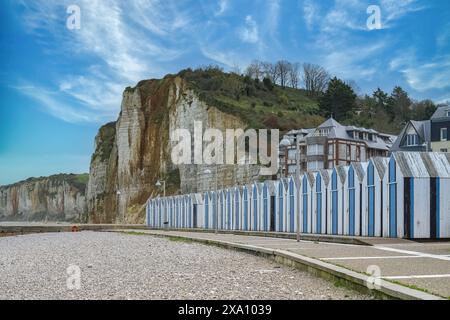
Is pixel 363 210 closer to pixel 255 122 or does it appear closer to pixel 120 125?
pixel 255 122

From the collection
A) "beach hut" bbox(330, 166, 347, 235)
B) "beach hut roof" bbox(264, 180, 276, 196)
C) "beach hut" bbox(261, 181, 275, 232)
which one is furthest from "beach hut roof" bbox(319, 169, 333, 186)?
"beach hut" bbox(261, 181, 275, 232)

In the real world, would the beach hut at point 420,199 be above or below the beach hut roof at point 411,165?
below

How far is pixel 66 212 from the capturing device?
186 m

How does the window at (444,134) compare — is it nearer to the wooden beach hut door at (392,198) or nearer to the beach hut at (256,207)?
the beach hut at (256,207)

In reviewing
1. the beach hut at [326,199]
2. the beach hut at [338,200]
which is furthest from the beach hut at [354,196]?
the beach hut at [326,199]

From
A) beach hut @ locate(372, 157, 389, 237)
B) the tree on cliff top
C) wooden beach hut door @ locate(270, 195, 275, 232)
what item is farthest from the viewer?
the tree on cliff top

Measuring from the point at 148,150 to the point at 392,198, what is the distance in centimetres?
8414

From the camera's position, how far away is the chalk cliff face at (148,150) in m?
91.6

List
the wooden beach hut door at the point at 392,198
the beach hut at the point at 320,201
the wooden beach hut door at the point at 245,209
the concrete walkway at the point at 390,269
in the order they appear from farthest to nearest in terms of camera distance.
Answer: the wooden beach hut door at the point at 245,209 → the beach hut at the point at 320,201 → the wooden beach hut door at the point at 392,198 → the concrete walkway at the point at 390,269

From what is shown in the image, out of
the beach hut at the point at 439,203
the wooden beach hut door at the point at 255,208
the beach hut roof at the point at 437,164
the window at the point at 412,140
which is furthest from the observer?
the window at the point at 412,140

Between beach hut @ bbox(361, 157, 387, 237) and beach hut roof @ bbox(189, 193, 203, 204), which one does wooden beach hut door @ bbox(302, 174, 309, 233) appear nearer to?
beach hut @ bbox(361, 157, 387, 237)

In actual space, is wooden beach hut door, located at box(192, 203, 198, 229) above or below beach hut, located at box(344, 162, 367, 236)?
below

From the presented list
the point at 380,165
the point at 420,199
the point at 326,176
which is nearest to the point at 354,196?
the point at 380,165

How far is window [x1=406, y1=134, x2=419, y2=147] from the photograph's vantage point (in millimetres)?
65250
